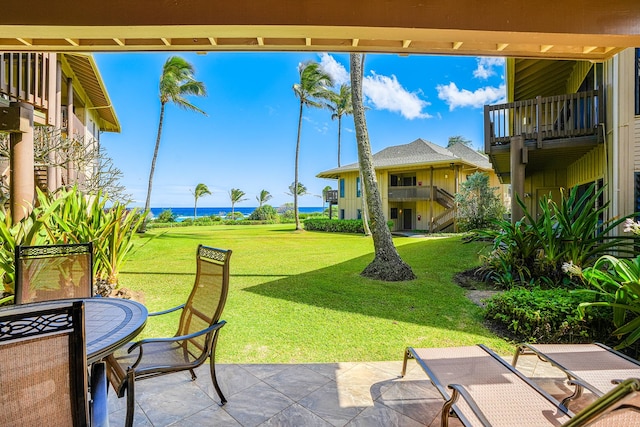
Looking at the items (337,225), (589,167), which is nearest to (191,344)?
(589,167)

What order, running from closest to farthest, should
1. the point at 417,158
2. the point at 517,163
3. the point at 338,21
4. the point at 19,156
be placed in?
1. the point at 338,21
2. the point at 19,156
3. the point at 517,163
4. the point at 417,158

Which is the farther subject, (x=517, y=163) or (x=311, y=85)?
(x=311, y=85)

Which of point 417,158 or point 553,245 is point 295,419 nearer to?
point 553,245

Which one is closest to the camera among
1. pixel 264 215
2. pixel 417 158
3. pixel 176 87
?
pixel 176 87

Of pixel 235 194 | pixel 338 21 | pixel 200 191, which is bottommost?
pixel 338 21

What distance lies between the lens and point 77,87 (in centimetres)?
1317

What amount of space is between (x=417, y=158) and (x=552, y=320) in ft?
60.8

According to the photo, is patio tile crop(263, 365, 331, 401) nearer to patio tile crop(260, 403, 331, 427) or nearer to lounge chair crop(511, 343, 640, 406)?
patio tile crop(260, 403, 331, 427)

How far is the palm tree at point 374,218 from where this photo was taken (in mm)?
7392

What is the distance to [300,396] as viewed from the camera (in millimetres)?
2725

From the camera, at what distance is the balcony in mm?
7266

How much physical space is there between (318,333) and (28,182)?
5.26 m

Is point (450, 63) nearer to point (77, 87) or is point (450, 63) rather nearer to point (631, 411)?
point (77, 87)

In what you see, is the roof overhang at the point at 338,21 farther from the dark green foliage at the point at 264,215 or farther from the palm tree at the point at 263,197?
the palm tree at the point at 263,197
